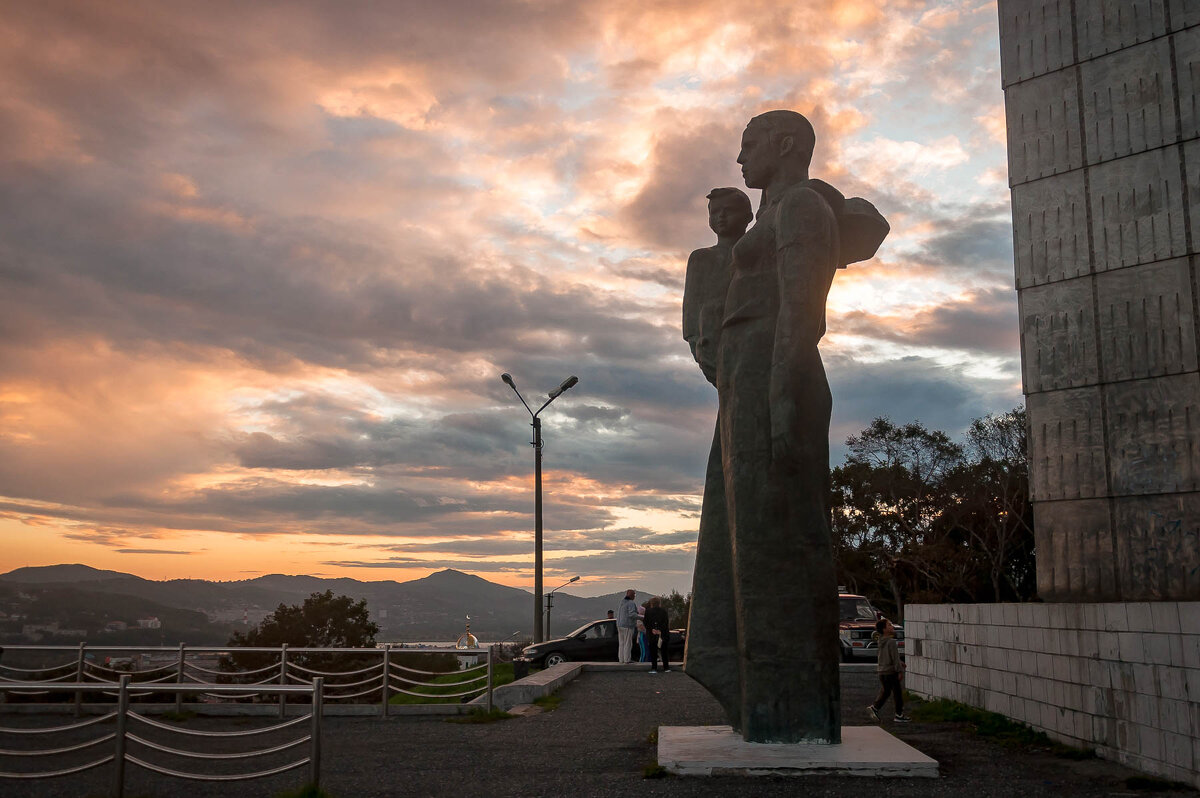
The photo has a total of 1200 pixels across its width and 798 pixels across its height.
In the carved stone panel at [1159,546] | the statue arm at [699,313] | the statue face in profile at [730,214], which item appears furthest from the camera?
the carved stone panel at [1159,546]

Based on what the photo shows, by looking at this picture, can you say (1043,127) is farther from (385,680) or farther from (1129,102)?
(385,680)

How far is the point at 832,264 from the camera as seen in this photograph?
7828 mm

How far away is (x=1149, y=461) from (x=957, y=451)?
29.4 m

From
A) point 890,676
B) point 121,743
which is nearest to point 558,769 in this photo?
point 121,743

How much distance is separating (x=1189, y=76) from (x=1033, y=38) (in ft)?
6.56

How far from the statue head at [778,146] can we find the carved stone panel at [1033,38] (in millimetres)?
4558

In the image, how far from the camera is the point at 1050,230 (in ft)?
35.4

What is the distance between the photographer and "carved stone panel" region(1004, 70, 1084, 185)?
1077cm

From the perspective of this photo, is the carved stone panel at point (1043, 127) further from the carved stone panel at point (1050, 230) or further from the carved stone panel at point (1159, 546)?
the carved stone panel at point (1159, 546)

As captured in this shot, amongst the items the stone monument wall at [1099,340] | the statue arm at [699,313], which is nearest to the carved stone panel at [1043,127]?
the stone monument wall at [1099,340]

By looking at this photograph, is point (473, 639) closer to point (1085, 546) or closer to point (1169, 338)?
point (1085, 546)

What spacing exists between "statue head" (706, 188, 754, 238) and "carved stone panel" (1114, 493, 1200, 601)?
487 cm

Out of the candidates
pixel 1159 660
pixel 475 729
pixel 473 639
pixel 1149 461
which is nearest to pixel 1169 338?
pixel 1149 461

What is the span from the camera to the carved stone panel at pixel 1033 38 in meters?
11.0
